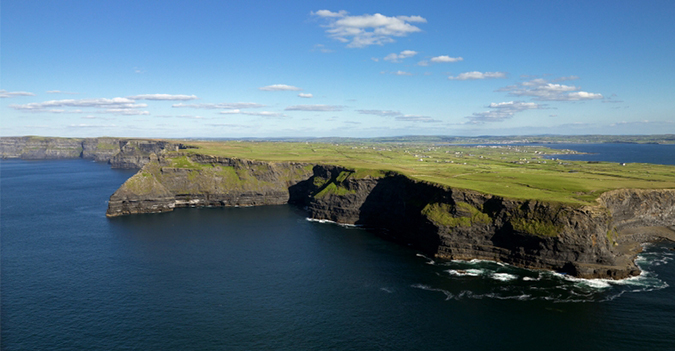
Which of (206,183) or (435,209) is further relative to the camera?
(206,183)

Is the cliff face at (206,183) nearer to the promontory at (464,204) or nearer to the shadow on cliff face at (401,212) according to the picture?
the promontory at (464,204)

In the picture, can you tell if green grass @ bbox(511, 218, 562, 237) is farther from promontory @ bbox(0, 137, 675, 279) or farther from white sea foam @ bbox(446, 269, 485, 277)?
white sea foam @ bbox(446, 269, 485, 277)

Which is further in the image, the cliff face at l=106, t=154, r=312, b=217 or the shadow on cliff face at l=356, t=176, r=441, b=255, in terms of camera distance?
the cliff face at l=106, t=154, r=312, b=217

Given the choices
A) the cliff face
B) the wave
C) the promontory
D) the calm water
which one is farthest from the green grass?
the cliff face

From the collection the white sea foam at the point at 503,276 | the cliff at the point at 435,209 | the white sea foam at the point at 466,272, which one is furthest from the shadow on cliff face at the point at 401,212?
the white sea foam at the point at 503,276

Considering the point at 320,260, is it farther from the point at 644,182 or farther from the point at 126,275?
the point at 644,182

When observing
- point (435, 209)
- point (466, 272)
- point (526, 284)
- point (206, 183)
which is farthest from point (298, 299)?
point (206, 183)

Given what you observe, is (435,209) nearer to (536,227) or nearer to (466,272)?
(466,272)
